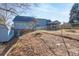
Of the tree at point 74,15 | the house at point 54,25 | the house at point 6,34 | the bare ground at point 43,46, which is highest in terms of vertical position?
the tree at point 74,15

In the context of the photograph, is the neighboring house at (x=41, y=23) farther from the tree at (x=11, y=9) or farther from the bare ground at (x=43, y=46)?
the tree at (x=11, y=9)

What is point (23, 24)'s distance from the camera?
2619 mm

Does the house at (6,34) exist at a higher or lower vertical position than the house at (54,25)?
lower

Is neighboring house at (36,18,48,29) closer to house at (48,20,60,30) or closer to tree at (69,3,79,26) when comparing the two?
house at (48,20,60,30)

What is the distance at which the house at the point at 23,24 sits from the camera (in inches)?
103

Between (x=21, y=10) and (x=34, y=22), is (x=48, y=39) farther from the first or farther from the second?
(x=21, y=10)

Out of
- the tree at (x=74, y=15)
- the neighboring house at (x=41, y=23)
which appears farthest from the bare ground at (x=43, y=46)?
the tree at (x=74, y=15)

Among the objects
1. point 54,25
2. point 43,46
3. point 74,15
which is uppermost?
point 74,15

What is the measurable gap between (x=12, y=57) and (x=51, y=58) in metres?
0.50

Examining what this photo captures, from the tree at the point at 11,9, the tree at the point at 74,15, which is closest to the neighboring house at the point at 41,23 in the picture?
the tree at the point at 11,9

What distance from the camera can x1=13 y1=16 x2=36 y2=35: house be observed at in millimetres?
2613

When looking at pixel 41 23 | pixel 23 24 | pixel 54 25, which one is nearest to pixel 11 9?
pixel 23 24

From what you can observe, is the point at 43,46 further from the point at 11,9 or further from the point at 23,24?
the point at 11,9

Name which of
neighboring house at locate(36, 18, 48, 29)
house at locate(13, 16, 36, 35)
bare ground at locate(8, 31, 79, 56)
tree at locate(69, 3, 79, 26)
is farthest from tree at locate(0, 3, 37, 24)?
tree at locate(69, 3, 79, 26)
